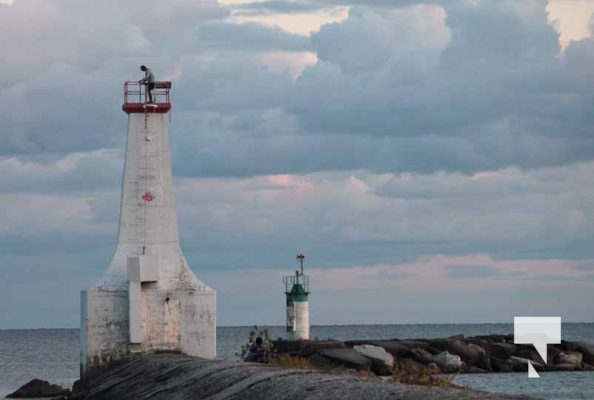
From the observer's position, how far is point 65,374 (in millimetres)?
68188

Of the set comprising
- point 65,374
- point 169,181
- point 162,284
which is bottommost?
point 65,374

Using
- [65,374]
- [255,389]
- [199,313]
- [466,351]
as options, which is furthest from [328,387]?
[65,374]

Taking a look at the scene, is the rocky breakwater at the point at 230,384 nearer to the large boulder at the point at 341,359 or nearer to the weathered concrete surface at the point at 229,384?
the weathered concrete surface at the point at 229,384

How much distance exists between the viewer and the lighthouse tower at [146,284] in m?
35.6

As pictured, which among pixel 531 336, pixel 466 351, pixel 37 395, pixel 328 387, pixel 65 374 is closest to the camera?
pixel 328 387

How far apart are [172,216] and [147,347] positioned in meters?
3.62

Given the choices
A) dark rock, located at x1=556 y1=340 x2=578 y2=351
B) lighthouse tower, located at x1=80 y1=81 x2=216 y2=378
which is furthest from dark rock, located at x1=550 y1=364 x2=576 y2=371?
lighthouse tower, located at x1=80 y1=81 x2=216 y2=378

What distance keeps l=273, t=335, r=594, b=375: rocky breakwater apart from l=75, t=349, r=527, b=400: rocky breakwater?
1699 cm

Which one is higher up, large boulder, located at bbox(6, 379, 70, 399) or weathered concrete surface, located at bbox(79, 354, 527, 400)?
weathered concrete surface, located at bbox(79, 354, 527, 400)

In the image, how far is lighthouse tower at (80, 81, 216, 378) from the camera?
35.6 metres

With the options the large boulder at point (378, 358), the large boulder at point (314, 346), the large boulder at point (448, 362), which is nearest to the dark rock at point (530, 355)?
the large boulder at point (448, 362)

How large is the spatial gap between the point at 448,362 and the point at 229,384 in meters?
34.6

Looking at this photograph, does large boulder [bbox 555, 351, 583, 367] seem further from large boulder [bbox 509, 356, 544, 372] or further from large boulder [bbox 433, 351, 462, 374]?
large boulder [bbox 433, 351, 462, 374]

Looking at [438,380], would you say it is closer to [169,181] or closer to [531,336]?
[169,181]
